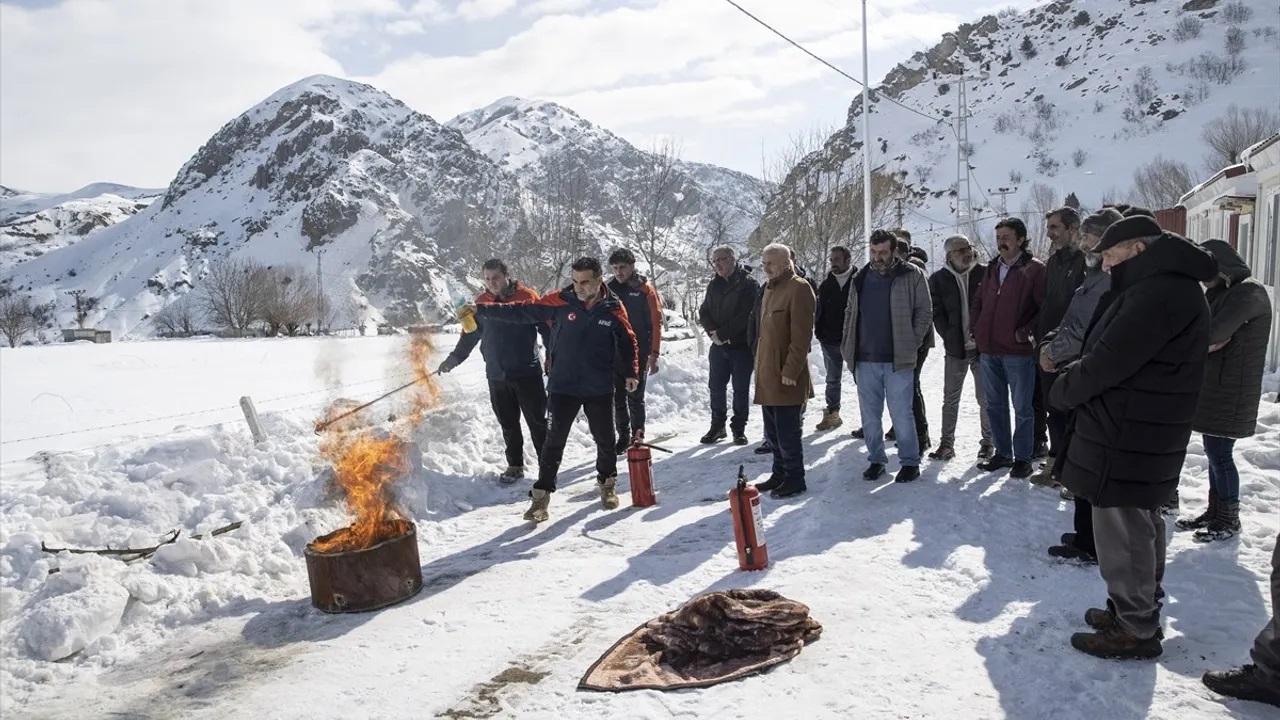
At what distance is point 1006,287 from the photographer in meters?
6.34

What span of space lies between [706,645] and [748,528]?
117 centimetres

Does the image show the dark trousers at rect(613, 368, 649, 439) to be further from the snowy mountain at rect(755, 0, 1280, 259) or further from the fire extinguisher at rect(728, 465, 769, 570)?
the snowy mountain at rect(755, 0, 1280, 259)

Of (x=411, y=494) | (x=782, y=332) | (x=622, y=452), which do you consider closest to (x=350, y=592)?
(x=411, y=494)

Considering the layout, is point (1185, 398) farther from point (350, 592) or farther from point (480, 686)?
point (350, 592)

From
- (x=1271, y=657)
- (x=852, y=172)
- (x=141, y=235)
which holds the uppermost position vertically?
(x=141, y=235)

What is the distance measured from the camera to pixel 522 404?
7523 mm

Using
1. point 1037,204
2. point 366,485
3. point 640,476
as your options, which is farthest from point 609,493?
point 1037,204

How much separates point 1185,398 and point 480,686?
11.6ft

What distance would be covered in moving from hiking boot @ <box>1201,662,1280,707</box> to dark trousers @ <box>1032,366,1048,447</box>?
3.31m

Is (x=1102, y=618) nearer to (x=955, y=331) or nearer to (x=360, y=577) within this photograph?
(x=955, y=331)

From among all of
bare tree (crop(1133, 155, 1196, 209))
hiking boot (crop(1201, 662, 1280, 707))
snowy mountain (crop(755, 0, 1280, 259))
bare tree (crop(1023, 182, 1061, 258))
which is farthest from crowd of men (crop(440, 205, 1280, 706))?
snowy mountain (crop(755, 0, 1280, 259))

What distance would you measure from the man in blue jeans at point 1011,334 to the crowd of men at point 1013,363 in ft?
0.06

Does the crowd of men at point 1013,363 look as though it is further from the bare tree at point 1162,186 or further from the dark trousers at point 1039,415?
the bare tree at point 1162,186

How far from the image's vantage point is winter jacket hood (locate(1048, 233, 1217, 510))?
130 inches
